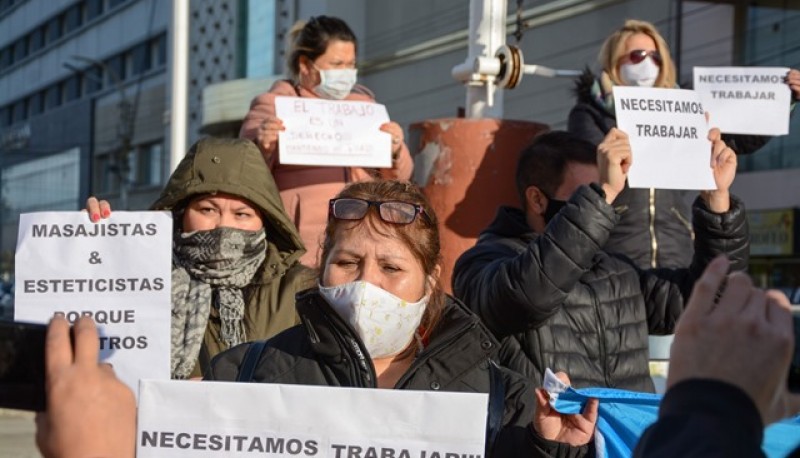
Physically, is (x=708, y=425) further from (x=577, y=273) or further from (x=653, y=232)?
(x=653, y=232)

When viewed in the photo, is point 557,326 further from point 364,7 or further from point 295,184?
point 364,7

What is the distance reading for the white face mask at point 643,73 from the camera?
5.36m

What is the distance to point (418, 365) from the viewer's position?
290 centimetres

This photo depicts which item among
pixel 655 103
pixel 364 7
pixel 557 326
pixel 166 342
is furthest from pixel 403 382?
pixel 364 7

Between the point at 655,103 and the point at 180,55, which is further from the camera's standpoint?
the point at 180,55

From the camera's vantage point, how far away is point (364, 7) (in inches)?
953

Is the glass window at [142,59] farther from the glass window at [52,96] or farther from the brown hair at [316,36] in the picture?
the brown hair at [316,36]

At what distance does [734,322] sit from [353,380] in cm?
147

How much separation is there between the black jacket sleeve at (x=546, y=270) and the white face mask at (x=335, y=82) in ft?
6.54

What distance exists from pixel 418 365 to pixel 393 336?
0.33ft

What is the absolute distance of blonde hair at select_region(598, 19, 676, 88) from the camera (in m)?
5.36

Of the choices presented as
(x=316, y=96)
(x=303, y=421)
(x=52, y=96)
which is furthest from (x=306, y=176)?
(x=52, y=96)

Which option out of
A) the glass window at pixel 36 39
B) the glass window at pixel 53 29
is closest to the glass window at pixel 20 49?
the glass window at pixel 36 39

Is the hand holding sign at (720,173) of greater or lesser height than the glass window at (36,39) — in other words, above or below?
below
